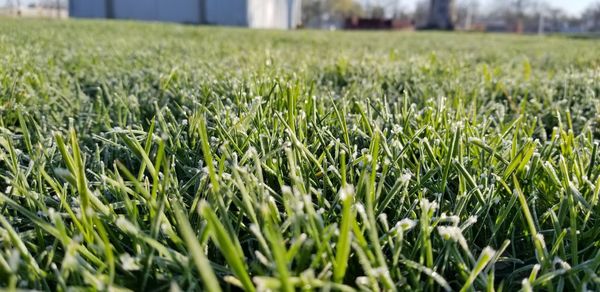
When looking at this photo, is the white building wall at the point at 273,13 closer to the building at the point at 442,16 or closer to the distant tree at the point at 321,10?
the building at the point at 442,16

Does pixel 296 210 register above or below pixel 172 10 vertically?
below

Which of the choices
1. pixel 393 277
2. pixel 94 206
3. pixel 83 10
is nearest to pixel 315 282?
Result: pixel 393 277

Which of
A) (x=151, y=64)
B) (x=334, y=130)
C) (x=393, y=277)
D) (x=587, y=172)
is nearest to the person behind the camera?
(x=393, y=277)

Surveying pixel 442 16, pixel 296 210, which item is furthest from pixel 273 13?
pixel 296 210

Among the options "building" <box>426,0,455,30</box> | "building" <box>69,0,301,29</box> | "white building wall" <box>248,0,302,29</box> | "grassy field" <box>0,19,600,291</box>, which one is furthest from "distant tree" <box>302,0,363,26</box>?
"grassy field" <box>0,19,600,291</box>

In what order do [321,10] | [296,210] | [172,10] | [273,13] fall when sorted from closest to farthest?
[296,210]
[172,10]
[273,13]
[321,10]

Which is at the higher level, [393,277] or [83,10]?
[83,10]

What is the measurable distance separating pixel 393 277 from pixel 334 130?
1.86 ft

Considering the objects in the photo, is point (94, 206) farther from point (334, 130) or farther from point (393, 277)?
point (334, 130)

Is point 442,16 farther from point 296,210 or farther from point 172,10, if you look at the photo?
point 296,210

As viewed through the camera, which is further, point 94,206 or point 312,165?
point 312,165

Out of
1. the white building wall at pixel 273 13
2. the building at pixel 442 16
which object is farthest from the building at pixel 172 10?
the building at pixel 442 16

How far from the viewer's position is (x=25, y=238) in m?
0.71

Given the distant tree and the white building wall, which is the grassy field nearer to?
the white building wall
